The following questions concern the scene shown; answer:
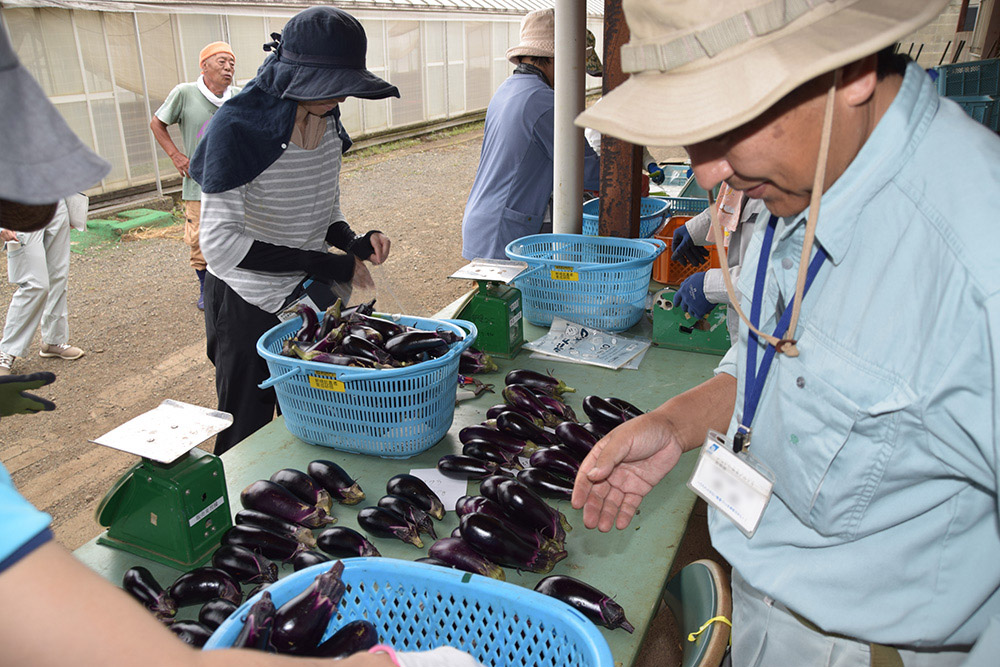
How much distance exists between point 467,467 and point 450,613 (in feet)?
2.43

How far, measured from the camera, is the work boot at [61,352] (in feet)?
20.2

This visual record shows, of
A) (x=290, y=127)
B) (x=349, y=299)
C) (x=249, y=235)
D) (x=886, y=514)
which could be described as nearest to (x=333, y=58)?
(x=290, y=127)

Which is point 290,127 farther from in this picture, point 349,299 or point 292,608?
point 292,608

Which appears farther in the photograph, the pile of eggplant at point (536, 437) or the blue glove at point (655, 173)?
the blue glove at point (655, 173)

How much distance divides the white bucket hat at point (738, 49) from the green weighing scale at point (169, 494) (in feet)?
4.75

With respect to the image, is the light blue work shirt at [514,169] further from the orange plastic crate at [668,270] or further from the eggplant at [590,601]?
the eggplant at [590,601]

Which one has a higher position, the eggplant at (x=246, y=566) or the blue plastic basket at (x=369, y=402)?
the blue plastic basket at (x=369, y=402)

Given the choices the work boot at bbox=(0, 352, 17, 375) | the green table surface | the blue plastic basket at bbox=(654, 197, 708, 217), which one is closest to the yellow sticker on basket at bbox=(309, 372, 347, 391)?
the green table surface

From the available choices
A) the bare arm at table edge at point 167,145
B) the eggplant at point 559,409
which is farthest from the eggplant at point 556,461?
the bare arm at table edge at point 167,145

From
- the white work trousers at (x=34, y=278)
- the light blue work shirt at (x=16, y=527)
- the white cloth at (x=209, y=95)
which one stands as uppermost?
the light blue work shirt at (x=16, y=527)

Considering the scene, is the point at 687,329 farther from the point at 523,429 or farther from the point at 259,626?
the point at 259,626

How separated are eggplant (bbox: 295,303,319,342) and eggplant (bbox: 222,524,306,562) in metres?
0.87

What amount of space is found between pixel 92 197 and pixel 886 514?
10.5 metres

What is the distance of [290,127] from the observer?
298 cm
